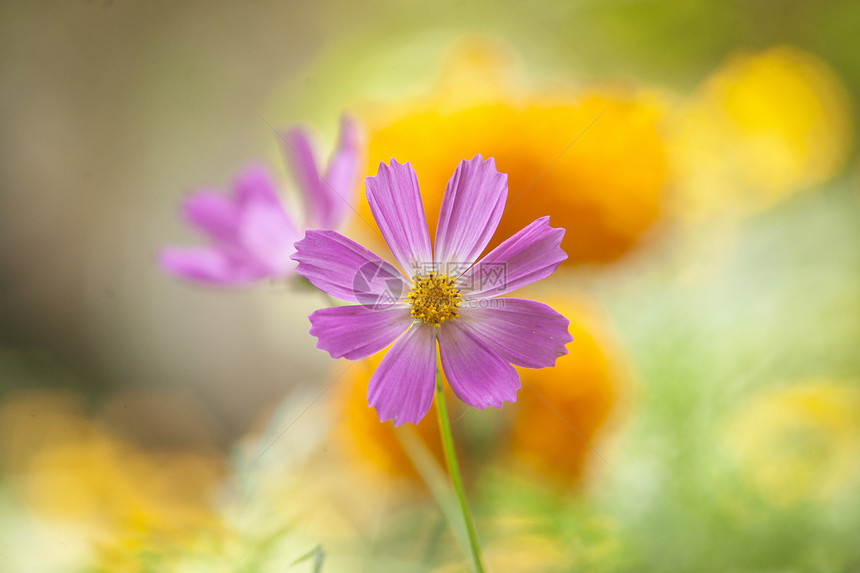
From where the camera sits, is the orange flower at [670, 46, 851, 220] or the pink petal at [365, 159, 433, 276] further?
the orange flower at [670, 46, 851, 220]

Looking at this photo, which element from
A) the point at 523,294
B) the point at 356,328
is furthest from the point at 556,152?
the point at 356,328

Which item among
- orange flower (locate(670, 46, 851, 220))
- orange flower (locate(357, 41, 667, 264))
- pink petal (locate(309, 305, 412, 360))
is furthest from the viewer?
orange flower (locate(670, 46, 851, 220))

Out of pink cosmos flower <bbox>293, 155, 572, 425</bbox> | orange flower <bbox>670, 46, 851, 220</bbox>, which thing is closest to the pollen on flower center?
pink cosmos flower <bbox>293, 155, 572, 425</bbox>

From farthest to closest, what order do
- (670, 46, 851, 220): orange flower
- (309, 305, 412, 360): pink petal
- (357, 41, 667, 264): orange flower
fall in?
(670, 46, 851, 220): orange flower < (357, 41, 667, 264): orange flower < (309, 305, 412, 360): pink petal

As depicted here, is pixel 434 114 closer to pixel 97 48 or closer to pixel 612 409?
pixel 612 409

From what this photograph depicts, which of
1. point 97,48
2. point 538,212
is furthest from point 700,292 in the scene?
point 97,48

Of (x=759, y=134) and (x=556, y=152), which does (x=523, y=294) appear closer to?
(x=556, y=152)

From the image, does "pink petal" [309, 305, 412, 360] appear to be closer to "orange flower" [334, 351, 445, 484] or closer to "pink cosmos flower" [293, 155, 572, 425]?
"pink cosmos flower" [293, 155, 572, 425]
